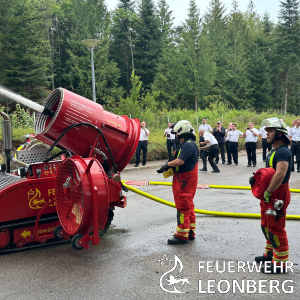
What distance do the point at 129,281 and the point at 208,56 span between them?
48343mm

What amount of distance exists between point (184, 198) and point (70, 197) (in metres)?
1.68

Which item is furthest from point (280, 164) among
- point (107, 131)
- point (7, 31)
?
point (7, 31)

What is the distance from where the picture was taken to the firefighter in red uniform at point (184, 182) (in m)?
5.50

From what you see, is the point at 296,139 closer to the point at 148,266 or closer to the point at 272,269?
the point at 272,269

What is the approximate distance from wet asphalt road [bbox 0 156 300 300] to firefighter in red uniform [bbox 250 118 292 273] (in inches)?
9.1

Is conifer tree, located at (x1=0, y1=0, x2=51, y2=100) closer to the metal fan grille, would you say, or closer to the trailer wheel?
the metal fan grille

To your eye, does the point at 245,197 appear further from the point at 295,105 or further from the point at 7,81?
the point at 295,105

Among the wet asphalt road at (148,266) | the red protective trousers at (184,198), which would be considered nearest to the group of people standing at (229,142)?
the wet asphalt road at (148,266)

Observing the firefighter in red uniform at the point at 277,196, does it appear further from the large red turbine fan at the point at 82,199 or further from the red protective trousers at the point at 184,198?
the large red turbine fan at the point at 82,199

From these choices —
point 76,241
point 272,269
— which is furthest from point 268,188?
point 76,241

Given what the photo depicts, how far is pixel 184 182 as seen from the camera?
18.2ft

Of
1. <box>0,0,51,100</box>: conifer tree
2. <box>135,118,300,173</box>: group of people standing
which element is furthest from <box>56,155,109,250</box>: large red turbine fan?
<box>0,0,51,100</box>: conifer tree

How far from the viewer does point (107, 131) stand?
5859 millimetres

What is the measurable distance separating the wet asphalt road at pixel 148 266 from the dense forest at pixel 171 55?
123 ft
